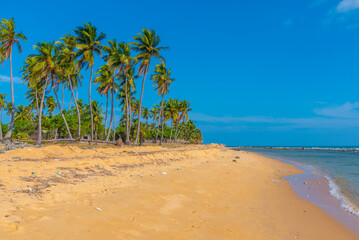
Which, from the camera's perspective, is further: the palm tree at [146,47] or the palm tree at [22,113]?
the palm tree at [22,113]

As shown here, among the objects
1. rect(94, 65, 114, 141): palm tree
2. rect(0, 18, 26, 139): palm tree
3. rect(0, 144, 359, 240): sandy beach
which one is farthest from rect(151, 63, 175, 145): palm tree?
rect(0, 144, 359, 240): sandy beach

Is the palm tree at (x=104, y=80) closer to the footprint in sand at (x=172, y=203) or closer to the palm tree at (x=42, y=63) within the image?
the palm tree at (x=42, y=63)

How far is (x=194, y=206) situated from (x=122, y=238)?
2881 millimetres

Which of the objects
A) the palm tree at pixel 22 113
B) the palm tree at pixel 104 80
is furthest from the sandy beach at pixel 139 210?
the palm tree at pixel 22 113

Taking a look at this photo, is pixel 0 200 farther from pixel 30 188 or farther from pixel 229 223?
pixel 229 223

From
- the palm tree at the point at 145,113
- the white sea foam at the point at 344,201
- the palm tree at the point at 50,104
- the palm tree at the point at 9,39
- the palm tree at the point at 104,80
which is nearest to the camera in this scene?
the white sea foam at the point at 344,201

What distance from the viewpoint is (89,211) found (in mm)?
4727

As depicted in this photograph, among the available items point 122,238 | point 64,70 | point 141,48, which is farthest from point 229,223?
point 64,70

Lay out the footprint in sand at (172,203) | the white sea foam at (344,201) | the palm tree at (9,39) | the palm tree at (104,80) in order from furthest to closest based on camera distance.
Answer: the palm tree at (104,80)
the palm tree at (9,39)
the white sea foam at (344,201)
the footprint in sand at (172,203)

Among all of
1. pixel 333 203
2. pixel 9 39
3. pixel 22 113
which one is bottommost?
pixel 333 203

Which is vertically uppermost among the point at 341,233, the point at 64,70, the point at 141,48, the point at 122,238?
the point at 141,48

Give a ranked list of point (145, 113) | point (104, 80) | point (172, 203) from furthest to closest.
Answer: point (145, 113)
point (104, 80)
point (172, 203)

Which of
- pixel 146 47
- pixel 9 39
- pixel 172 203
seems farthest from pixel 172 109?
pixel 172 203

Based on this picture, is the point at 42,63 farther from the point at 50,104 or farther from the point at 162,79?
the point at 50,104
